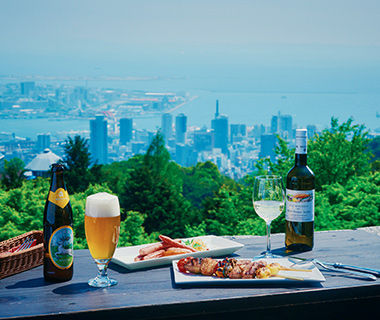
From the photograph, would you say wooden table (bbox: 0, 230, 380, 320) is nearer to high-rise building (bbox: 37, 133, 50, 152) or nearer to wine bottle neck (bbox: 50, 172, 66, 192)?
wine bottle neck (bbox: 50, 172, 66, 192)

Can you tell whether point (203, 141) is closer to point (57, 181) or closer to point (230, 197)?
point (230, 197)

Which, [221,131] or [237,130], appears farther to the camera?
[237,130]

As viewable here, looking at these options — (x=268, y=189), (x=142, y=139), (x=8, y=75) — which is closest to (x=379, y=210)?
(x=268, y=189)

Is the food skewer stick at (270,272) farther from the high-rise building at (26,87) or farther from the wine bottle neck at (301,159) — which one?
the high-rise building at (26,87)

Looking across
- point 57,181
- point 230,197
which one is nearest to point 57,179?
point 57,181

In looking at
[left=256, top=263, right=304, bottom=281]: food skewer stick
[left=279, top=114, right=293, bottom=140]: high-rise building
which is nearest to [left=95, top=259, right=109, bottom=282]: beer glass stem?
[left=256, top=263, right=304, bottom=281]: food skewer stick

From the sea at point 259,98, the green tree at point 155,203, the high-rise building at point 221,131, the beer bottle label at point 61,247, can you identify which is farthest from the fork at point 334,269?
the sea at point 259,98

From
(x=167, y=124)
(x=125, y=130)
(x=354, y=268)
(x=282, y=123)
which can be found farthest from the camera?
(x=167, y=124)
